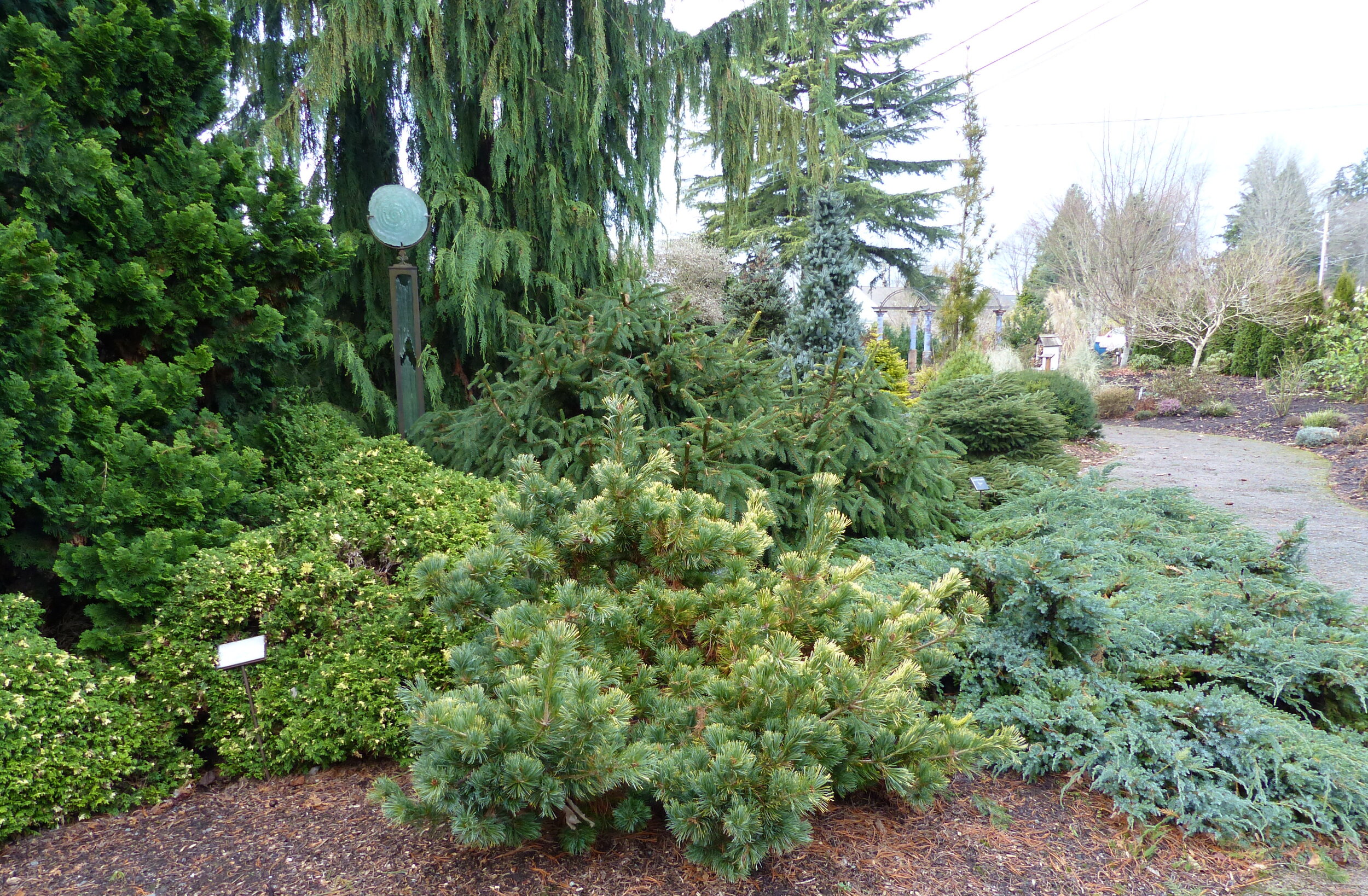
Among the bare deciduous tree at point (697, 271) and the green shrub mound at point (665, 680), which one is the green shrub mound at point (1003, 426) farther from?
the bare deciduous tree at point (697, 271)

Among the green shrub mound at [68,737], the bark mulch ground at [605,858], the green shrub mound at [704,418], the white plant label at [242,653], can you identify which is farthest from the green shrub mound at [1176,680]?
the green shrub mound at [68,737]

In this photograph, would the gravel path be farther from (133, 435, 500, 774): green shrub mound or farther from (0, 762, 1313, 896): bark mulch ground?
(133, 435, 500, 774): green shrub mound

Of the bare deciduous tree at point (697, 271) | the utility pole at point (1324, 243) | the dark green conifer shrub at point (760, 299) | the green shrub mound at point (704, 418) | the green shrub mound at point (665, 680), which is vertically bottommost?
the green shrub mound at point (665, 680)

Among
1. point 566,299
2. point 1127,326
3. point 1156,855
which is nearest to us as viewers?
point 1156,855

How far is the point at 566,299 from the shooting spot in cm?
517

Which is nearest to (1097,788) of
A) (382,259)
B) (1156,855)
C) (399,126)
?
(1156,855)

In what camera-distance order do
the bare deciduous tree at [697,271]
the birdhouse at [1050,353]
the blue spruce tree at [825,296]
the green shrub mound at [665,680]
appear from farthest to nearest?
1. the bare deciduous tree at [697,271]
2. the birdhouse at [1050,353]
3. the blue spruce tree at [825,296]
4. the green shrub mound at [665,680]

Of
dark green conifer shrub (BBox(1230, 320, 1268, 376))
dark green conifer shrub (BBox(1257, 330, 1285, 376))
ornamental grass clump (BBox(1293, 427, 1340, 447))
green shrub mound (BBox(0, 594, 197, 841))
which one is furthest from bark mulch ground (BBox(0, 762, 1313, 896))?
dark green conifer shrub (BBox(1230, 320, 1268, 376))

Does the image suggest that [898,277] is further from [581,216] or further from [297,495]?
[297,495]

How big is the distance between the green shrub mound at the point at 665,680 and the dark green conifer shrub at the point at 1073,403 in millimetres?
8641

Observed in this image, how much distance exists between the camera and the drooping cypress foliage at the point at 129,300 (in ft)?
7.72

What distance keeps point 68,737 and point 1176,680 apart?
3766 millimetres

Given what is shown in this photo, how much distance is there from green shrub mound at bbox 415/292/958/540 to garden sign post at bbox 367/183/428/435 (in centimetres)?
29

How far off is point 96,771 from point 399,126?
4549 millimetres
